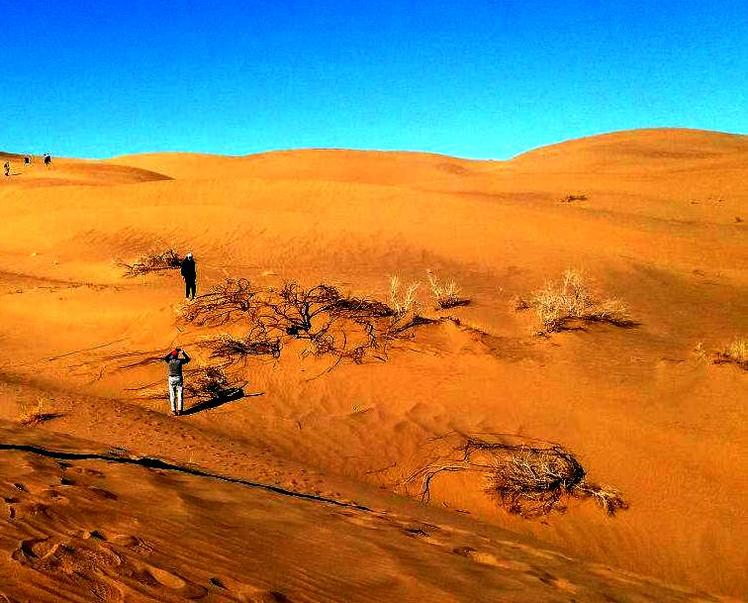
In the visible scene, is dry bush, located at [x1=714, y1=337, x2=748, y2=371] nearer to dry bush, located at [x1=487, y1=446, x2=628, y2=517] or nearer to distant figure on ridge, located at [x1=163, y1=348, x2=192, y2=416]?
dry bush, located at [x1=487, y1=446, x2=628, y2=517]

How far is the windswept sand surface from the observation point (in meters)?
3.23

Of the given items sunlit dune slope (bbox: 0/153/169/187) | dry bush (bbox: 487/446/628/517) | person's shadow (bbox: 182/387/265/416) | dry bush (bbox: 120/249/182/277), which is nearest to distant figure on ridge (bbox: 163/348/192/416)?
person's shadow (bbox: 182/387/265/416)

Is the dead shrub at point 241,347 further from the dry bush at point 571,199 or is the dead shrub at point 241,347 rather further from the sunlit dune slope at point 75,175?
the sunlit dune slope at point 75,175

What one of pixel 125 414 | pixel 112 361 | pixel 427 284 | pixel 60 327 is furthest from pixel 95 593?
pixel 427 284

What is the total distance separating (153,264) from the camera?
55.1ft

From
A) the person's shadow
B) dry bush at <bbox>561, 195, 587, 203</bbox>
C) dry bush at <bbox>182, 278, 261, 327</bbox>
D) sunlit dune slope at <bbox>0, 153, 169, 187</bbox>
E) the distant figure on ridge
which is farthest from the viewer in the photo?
sunlit dune slope at <bbox>0, 153, 169, 187</bbox>

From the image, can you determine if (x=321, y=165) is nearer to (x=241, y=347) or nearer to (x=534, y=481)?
(x=241, y=347)

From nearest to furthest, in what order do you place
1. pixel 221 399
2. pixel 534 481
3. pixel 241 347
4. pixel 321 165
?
pixel 534 481 → pixel 221 399 → pixel 241 347 → pixel 321 165

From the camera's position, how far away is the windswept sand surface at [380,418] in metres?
3.23

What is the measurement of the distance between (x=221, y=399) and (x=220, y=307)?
3.11 m

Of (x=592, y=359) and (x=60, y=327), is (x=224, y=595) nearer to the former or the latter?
(x=592, y=359)

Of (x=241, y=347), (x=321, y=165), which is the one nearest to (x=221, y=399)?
(x=241, y=347)

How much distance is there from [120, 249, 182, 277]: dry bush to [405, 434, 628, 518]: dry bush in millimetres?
12619

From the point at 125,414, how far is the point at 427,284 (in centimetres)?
897
